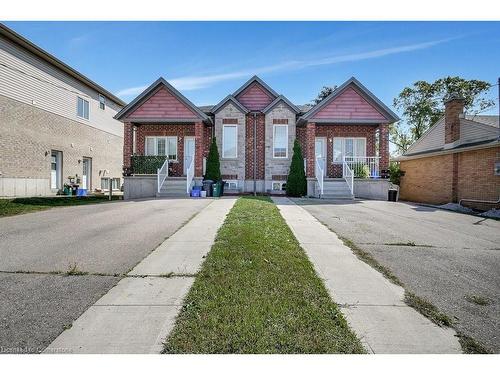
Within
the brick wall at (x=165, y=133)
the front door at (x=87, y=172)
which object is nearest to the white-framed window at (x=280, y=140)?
the brick wall at (x=165, y=133)

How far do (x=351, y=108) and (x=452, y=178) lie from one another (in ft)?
20.7

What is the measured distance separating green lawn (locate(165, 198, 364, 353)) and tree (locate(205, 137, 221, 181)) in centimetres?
1197

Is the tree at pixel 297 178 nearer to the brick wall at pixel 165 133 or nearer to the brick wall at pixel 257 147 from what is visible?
the brick wall at pixel 257 147

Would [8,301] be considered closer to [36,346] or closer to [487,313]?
[36,346]

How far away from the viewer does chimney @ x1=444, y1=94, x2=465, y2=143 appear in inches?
630

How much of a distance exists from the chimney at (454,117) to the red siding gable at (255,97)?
10.0 m

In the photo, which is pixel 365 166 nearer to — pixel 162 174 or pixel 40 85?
pixel 162 174

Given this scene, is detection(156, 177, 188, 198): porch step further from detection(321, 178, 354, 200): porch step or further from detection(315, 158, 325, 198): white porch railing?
detection(321, 178, 354, 200): porch step

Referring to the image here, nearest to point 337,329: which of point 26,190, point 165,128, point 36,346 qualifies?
point 36,346

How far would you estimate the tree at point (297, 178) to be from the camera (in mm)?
16125

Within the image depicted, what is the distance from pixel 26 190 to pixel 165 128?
8.63m

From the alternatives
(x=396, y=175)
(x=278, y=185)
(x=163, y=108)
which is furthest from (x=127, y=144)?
(x=396, y=175)

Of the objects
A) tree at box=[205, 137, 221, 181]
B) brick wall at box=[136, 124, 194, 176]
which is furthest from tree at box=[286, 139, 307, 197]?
brick wall at box=[136, 124, 194, 176]

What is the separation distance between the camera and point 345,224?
7.97 m
